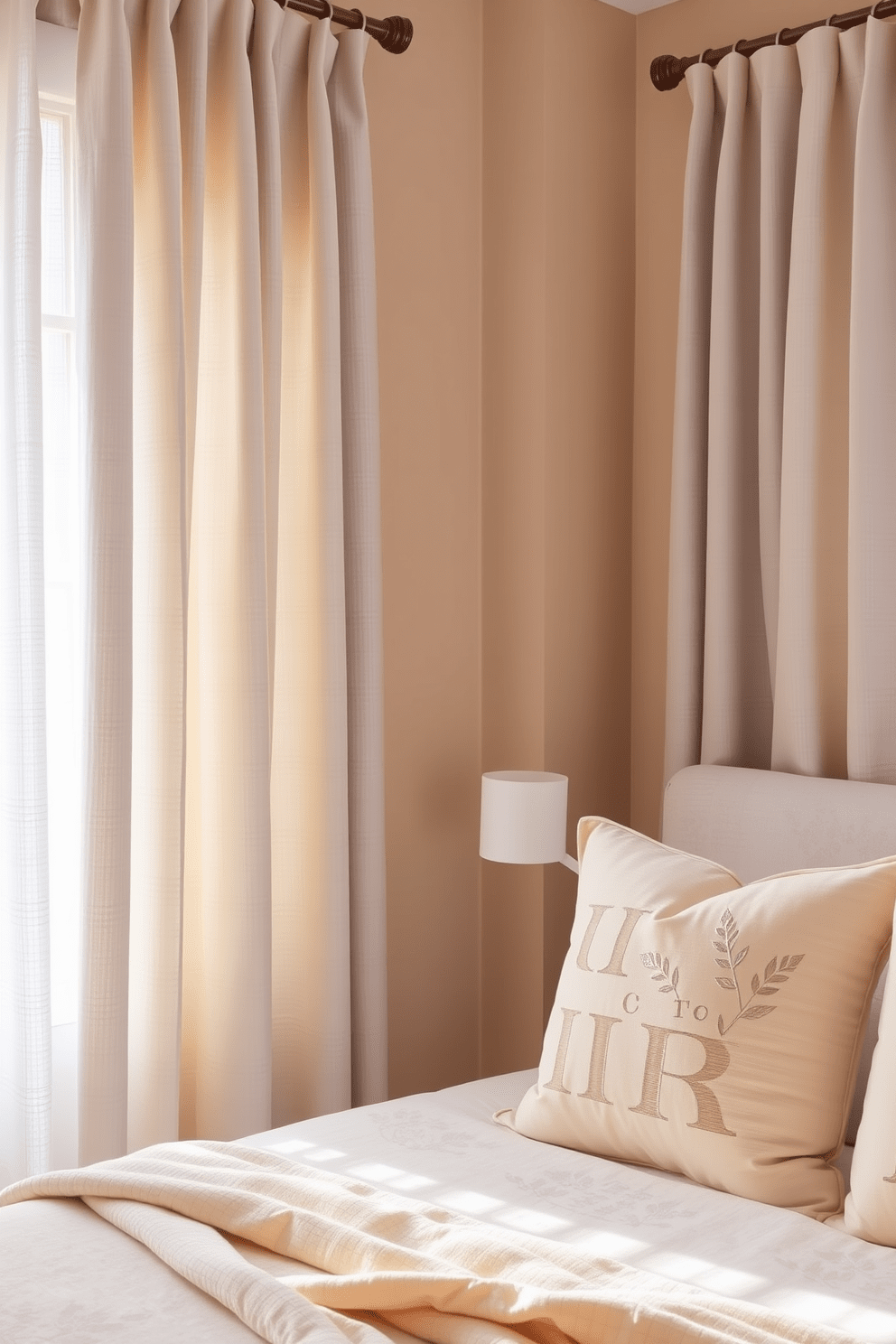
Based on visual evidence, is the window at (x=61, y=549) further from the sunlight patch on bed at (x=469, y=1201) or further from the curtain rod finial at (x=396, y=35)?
the sunlight patch on bed at (x=469, y=1201)

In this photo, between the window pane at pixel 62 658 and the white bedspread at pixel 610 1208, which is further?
the window pane at pixel 62 658

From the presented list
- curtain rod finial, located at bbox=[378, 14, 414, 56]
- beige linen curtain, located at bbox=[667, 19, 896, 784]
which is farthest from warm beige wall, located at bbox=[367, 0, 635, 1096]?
beige linen curtain, located at bbox=[667, 19, 896, 784]

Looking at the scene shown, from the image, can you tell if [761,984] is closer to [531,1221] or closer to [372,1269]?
[531,1221]

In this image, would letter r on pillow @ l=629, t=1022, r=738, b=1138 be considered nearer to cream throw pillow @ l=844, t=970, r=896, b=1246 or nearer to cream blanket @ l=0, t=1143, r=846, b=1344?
cream throw pillow @ l=844, t=970, r=896, b=1246

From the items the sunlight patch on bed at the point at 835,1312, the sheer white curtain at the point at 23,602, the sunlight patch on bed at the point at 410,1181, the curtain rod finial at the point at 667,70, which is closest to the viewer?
the sunlight patch on bed at the point at 835,1312

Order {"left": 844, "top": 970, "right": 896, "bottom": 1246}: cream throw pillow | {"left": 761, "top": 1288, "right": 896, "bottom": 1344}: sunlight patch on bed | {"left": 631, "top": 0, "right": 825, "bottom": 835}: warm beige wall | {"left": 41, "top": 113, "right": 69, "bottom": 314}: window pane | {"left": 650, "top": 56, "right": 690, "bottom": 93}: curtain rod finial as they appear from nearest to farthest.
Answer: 1. {"left": 761, "top": 1288, "right": 896, "bottom": 1344}: sunlight patch on bed
2. {"left": 844, "top": 970, "right": 896, "bottom": 1246}: cream throw pillow
3. {"left": 41, "top": 113, "right": 69, "bottom": 314}: window pane
4. {"left": 650, "top": 56, "right": 690, "bottom": 93}: curtain rod finial
5. {"left": 631, "top": 0, "right": 825, "bottom": 835}: warm beige wall

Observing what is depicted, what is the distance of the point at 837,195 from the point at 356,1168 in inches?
78.9

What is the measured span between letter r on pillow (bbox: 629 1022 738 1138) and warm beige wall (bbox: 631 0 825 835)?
118 centimetres

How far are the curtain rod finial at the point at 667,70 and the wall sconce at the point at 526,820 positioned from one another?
1517 millimetres

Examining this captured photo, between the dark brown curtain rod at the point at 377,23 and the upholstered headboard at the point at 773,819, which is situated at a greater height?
the dark brown curtain rod at the point at 377,23

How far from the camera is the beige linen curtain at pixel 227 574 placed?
2.25 m

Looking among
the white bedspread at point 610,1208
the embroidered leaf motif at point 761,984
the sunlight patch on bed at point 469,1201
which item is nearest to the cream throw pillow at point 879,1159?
the white bedspread at point 610,1208

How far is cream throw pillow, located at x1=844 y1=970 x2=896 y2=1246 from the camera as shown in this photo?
1.69 metres

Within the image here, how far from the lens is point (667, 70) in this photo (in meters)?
2.88
